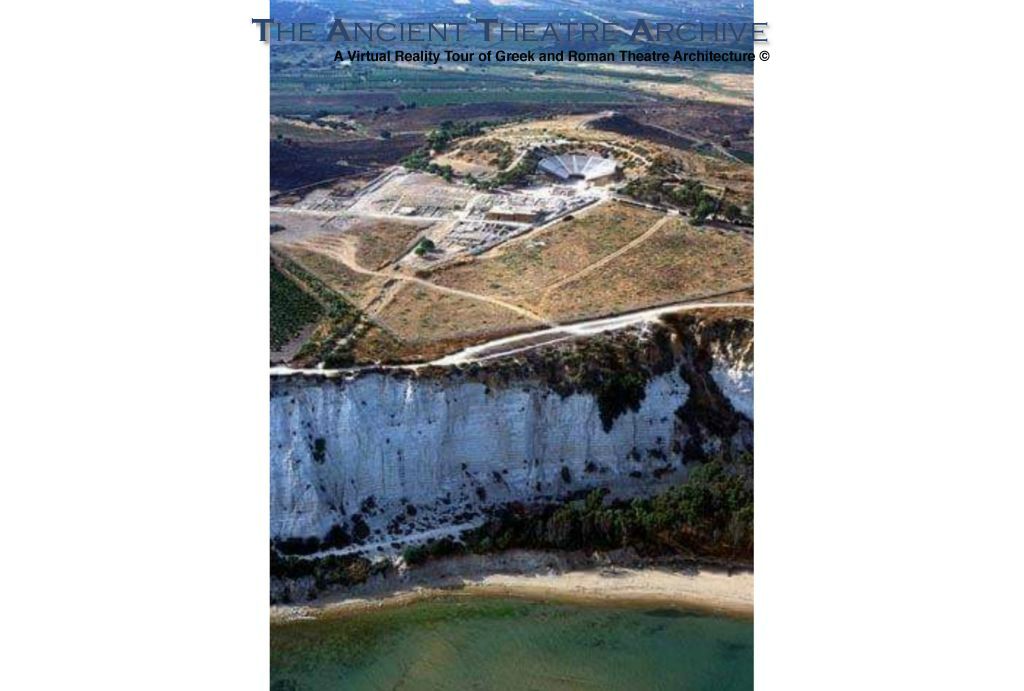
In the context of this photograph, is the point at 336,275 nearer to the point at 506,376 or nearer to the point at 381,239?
the point at 381,239

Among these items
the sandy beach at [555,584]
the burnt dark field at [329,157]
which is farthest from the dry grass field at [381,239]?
the sandy beach at [555,584]

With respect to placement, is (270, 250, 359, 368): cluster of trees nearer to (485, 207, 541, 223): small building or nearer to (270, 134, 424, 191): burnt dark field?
(270, 134, 424, 191): burnt dark field

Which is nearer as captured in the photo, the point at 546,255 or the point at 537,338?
the point at 537,338

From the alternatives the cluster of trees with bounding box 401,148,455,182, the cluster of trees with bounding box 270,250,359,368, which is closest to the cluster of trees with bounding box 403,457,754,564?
the cluster of trees with bounding box 270,250,359,368

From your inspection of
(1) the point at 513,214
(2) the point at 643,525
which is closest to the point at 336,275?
(1) the point at 513,214

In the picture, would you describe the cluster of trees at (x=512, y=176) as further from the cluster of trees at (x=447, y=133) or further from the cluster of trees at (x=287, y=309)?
the cluster of trees at (x=287, y=309)
